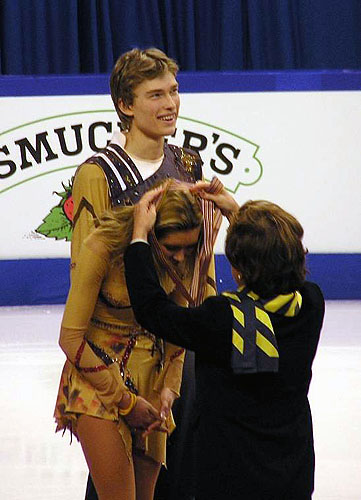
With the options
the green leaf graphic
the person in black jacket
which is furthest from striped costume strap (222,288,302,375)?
the green leaf graphic

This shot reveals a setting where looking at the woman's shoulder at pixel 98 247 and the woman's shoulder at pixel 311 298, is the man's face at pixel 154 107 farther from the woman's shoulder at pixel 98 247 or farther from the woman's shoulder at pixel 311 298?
the woman's shoulder at pixel 311 298

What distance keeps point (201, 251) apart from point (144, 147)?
0.91ft

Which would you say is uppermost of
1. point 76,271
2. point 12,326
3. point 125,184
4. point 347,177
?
point 125,184

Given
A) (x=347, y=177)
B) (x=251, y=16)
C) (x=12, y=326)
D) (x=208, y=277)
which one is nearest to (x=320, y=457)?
(x=208, y=277)

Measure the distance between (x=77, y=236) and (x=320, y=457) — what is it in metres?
1.51

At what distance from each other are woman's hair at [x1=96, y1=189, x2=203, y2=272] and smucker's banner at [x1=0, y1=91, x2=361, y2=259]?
12.7 ft

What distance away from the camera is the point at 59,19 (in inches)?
326

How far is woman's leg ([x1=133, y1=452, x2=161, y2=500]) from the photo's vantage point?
89.7 inches

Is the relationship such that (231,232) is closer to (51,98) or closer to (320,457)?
(320,457)

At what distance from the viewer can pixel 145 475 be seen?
7.51 feet

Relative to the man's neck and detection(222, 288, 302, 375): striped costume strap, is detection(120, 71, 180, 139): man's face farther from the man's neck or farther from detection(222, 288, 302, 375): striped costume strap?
detection(222, 288, 302, 375): striped costume strap

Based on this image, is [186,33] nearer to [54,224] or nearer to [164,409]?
[54,224]

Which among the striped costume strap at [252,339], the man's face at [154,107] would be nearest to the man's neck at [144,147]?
the man's face at [154,107]

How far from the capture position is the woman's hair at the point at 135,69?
2262 mm
